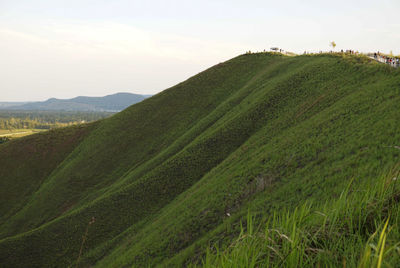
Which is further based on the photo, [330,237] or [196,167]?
[196,167]

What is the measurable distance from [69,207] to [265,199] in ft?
116

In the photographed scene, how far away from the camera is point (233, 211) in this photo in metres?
15.7

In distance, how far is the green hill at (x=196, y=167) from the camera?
13.5 metres

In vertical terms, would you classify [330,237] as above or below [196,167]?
above

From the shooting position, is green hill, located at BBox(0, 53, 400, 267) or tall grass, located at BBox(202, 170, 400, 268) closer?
tall grass, located at BBox(202, 170, 400, 268)

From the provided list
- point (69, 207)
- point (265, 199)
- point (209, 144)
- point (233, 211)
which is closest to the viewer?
point (265, 199)

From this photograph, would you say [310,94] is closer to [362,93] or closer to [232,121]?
[362,93]

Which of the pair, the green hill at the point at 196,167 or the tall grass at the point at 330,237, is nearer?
the tall grass at the point at 330,237

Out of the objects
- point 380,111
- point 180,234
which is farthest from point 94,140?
point 380,111

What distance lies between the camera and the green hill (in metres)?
13.5

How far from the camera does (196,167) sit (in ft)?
96.1

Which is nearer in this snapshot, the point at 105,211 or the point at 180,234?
the point at 180,234

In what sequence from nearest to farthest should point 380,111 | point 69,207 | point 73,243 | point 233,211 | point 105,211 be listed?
point 233,211, point 380,111, point 73,243, point 105,211, point 69,207

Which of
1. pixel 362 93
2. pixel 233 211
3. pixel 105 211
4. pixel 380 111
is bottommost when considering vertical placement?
pixel 105 211
